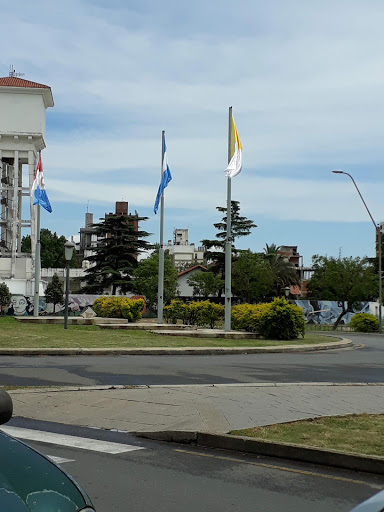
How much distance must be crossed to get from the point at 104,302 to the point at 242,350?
16.3 meters

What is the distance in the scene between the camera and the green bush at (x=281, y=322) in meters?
26.3

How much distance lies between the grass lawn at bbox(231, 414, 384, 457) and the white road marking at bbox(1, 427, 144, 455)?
139 centimetres

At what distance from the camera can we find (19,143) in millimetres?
58844

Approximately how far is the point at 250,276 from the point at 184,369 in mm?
54002

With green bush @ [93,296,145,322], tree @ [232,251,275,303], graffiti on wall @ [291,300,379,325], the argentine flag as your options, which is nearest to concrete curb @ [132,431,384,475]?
green bush @ [93,296,145,322]

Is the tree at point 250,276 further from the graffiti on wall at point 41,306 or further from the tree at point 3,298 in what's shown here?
the tree at point 3,298

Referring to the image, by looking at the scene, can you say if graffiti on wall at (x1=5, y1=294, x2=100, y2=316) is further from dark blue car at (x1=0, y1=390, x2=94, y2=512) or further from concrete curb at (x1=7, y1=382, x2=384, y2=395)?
dark blue car at (x1=0, y1=390, x2=94, y2=512)

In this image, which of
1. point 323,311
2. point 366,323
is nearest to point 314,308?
point 323,311

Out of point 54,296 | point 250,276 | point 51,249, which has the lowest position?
point 54,296

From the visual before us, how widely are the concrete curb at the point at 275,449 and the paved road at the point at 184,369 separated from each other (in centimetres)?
485

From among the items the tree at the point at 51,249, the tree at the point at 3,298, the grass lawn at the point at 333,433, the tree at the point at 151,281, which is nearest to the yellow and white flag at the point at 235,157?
the grass lawn at the point at 333,433

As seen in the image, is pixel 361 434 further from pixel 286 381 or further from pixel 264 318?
pixel 264 318

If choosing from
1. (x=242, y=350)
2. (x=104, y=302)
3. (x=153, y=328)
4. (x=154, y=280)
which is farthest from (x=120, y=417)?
(x=154, y=280)

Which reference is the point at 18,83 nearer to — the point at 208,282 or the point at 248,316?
the point at 208,282
